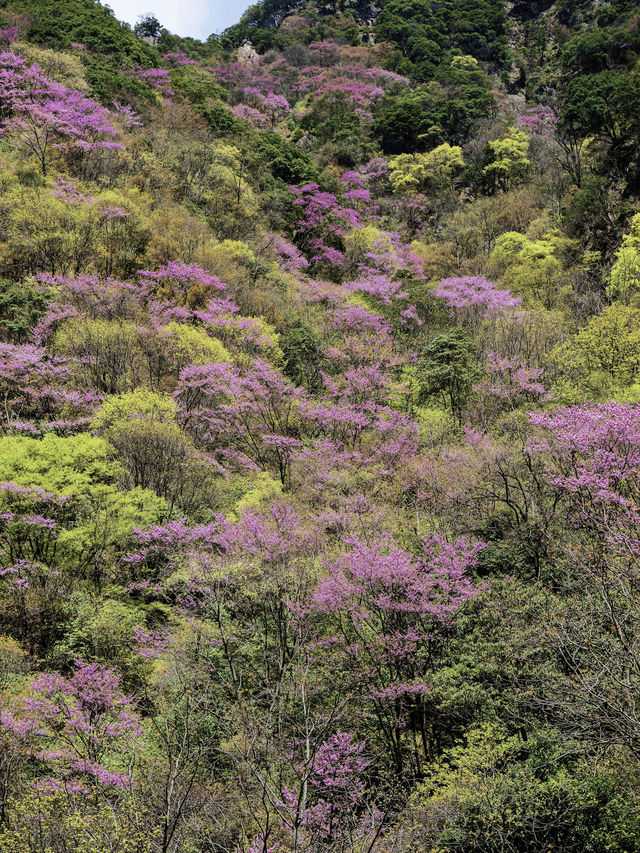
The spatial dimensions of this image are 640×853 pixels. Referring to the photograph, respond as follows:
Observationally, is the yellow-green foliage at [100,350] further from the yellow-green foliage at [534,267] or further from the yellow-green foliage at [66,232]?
the yellow-green foliage at [534,267]

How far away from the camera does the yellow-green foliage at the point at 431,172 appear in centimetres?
4841

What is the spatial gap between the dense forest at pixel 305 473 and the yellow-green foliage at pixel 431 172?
0.30 m

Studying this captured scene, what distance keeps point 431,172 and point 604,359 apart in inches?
1353

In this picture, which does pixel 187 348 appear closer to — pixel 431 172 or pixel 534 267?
pixel 534 267

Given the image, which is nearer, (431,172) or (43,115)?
(43,115)

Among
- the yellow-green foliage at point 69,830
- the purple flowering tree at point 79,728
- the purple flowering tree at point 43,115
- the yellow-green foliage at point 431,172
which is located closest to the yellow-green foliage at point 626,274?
the yellow-green foliage at point 431,172

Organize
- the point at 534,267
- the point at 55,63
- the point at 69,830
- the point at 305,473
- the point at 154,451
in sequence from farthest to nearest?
1. the point at 55,63
2. the point at 534,267
3. the point at 305,473
4. the point at 154,451
5. the point at 69,830

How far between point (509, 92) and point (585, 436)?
6470 cm

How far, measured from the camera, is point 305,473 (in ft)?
70.1

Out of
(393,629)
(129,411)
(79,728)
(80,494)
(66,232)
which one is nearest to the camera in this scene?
(79,728)

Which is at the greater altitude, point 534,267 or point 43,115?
point 43,115

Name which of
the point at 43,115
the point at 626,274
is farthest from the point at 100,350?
the point at 626,274

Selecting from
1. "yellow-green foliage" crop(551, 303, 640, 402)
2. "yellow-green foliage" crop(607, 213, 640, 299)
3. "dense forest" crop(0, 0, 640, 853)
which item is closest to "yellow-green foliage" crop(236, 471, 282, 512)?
"dense forest" crop(0, 0, 640, 853)

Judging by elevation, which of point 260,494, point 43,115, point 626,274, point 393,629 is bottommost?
point 393,629
